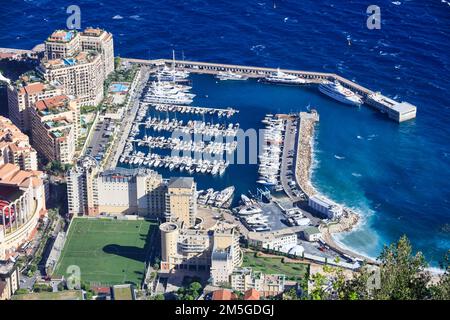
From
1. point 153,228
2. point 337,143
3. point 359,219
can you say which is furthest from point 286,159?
point 153,228

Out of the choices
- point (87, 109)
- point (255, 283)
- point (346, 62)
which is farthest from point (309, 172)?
point (346, 62)

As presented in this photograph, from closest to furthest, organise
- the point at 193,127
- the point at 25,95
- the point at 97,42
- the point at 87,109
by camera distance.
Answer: the point at 25,95, the point at 193,127, the point at 87,109, the point at 97,42

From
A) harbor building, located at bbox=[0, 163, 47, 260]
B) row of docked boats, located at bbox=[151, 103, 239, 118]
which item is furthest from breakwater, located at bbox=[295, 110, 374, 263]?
harbor building, located at bbox=[0, 163, 47, 260]

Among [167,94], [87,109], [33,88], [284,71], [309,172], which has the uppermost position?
[33,88]

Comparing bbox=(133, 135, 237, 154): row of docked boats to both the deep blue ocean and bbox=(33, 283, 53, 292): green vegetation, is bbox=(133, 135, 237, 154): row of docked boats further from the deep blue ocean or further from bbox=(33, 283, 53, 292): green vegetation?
bbox=(33, 283, 53, 292): green vegetation

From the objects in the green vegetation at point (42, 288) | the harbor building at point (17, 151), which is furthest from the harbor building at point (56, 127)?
the green vegetation at point (42, 288)

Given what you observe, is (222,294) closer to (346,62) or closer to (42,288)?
(42,288)

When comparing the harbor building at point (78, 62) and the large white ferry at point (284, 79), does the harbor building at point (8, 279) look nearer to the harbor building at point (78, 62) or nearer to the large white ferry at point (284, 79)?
the harbor building at point (78, 62)
